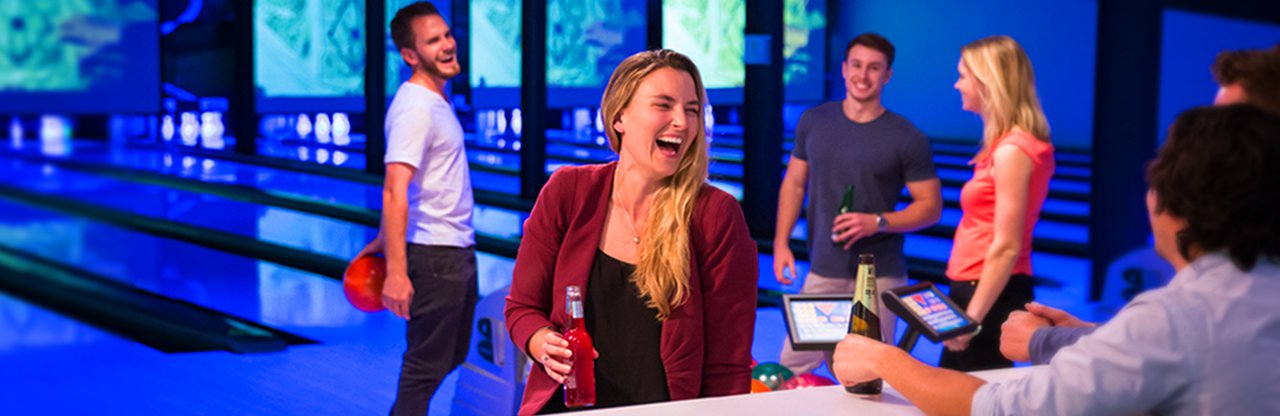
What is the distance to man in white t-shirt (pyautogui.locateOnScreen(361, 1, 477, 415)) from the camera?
2.83 meters

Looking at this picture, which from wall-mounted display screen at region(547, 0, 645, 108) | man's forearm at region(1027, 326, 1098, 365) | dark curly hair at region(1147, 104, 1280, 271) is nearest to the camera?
dark curly hair at region(1147, 104, 1280, 271)

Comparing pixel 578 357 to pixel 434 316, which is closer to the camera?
pixel 578 357

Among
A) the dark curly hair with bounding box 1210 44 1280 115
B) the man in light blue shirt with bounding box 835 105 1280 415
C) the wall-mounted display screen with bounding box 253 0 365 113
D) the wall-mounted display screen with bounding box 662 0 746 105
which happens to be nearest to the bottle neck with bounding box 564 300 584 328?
the man in light blue shirt with bounding box 835 105 1280 415

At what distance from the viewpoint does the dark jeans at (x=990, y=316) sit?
9.07 feet

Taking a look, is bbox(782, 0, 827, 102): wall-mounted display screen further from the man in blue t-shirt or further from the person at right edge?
the person at right edge

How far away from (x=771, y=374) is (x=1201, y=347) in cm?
198

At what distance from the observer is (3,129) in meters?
8.67

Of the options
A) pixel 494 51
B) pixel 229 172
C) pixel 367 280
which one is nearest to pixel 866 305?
pixel 367 280

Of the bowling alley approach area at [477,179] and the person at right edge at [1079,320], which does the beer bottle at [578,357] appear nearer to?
the bowling alley approach area at [477,179]

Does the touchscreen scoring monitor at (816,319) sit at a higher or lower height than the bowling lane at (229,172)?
higher

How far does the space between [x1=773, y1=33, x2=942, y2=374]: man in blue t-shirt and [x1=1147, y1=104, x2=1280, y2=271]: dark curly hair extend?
190 centimetres

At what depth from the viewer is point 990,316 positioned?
2752 millimetres

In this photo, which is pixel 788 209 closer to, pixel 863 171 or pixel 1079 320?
pixel 863 171

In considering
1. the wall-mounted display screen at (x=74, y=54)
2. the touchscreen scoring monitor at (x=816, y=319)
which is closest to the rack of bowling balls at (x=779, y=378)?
the touchscreen scoring monitor at (x=816, y=319)
